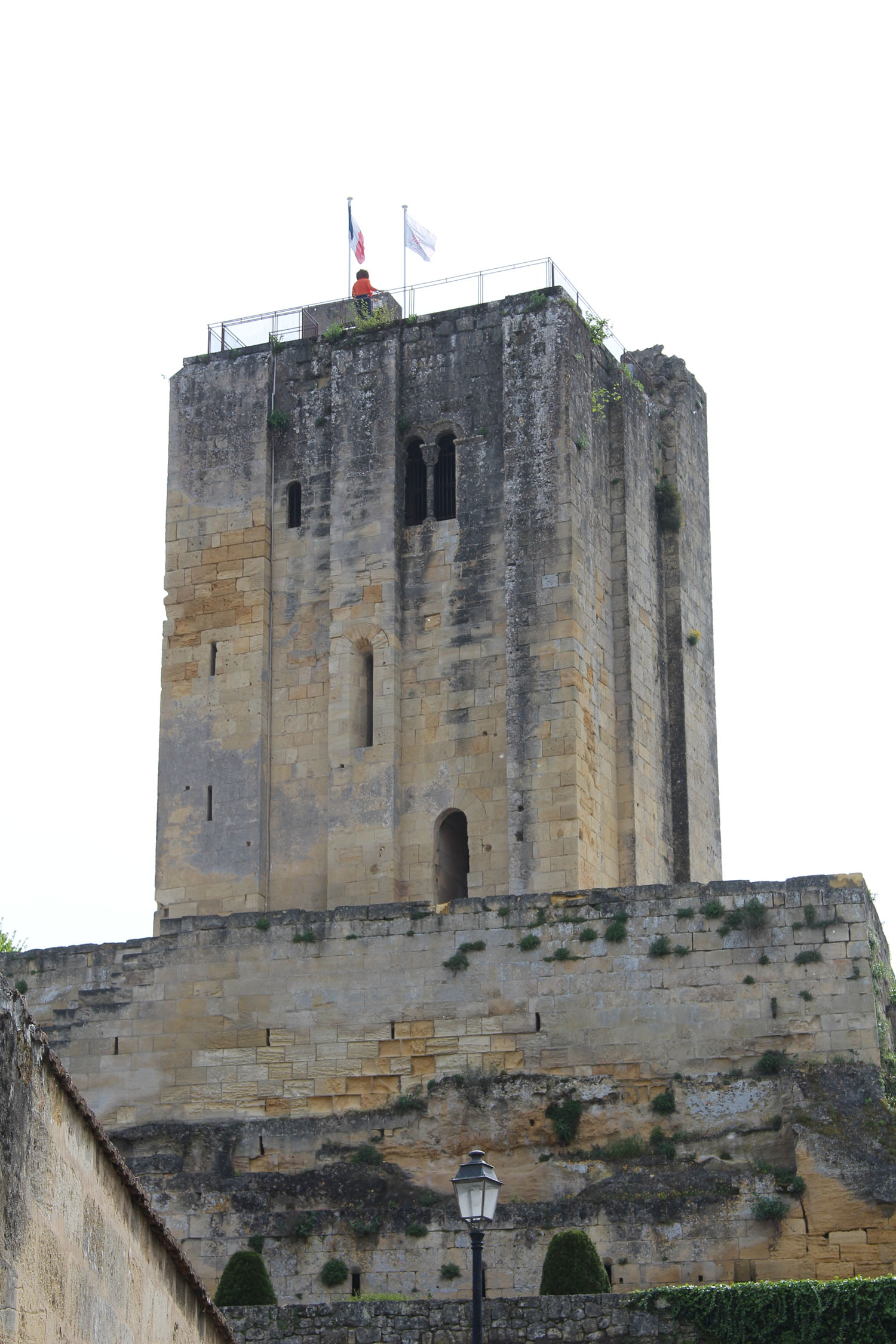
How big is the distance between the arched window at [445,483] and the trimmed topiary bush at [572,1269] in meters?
12.4

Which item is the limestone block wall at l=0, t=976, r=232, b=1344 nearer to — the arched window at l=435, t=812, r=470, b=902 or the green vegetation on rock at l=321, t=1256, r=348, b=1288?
the green vegetation on rock at l=321, t=1256, r=348, b=1288

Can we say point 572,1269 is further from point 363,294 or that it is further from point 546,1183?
point 363,294

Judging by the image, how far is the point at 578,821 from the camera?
27.7 meters

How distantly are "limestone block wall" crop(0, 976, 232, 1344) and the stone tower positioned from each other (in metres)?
14.8

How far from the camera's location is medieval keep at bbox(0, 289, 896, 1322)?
21859 millimetres

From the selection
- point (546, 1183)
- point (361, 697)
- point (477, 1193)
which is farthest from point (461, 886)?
point (477, 1193)

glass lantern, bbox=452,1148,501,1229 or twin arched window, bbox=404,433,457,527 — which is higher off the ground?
twin arched window, bbox=404,433,457,527

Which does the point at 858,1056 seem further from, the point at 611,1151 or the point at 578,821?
the point at 578,821

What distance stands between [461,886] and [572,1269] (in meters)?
9.91

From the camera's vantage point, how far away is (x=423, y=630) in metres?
29.4

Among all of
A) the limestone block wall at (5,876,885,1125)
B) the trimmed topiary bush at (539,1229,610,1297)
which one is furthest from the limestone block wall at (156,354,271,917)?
the trimmed topiary bush at (539,1229,610,1297)

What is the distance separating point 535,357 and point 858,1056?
11.6m

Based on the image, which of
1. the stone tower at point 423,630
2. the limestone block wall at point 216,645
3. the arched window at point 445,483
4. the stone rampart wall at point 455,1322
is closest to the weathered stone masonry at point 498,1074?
the stone rampart wall at point 455,1322

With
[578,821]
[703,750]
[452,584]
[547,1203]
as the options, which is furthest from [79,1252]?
[703,750]
